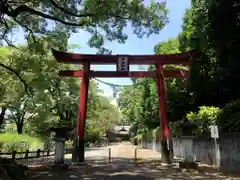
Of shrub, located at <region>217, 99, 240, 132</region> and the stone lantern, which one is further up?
shrub, located at <region>217, 99, 240, 132</region>

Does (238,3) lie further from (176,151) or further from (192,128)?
(176,151)

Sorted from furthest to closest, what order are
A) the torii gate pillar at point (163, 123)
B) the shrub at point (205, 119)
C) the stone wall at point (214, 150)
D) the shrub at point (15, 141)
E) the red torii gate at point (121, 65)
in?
1. the shrub at point (15, 141)
2. the red torii gate at point (121, 65)
3. the torii gate pillar at point (163, 123)
4. the shrub at point (205, 119)
5. the stone wall at point (214, 150)

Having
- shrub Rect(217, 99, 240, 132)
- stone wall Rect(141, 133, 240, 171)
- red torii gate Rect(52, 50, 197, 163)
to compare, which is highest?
red torii gate Rect(52, 50, 197, 163)

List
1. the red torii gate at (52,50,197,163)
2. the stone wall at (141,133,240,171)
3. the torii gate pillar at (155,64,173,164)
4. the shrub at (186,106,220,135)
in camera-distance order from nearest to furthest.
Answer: the stone wall at (141,133,240,171)
the shrub at (186,106,220,135)
the torii gate pillar at (155,64,173,164)
the red torii gate at (52,50,197,163)

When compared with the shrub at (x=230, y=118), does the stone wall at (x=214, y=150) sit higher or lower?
lower

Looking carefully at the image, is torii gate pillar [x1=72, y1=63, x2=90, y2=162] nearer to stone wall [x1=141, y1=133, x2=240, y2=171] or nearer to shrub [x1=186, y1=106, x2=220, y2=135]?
stone wall [x1=141, y1=133, x2=240, y2=171]

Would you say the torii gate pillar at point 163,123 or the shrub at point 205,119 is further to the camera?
the torii gate pillar at point 163,123

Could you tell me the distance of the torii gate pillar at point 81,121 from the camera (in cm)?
1459

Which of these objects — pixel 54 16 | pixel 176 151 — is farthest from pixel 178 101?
pixel 54 16

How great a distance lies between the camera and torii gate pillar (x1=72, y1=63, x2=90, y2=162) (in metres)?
14.6

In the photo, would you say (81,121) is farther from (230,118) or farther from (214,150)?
(230,118)

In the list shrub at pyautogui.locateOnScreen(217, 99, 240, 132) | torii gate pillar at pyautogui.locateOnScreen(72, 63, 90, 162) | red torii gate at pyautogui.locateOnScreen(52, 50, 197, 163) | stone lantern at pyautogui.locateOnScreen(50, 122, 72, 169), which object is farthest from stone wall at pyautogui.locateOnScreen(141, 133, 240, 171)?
stone lantern at pyautogui.locateOnScreen(50, 122, 72, 169)

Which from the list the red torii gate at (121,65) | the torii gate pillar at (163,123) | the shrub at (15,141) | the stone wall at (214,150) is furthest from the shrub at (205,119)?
the shrub at (15,141)

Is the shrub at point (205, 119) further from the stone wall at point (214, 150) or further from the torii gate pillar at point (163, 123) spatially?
the torii gate pillar at point (163, 123)
